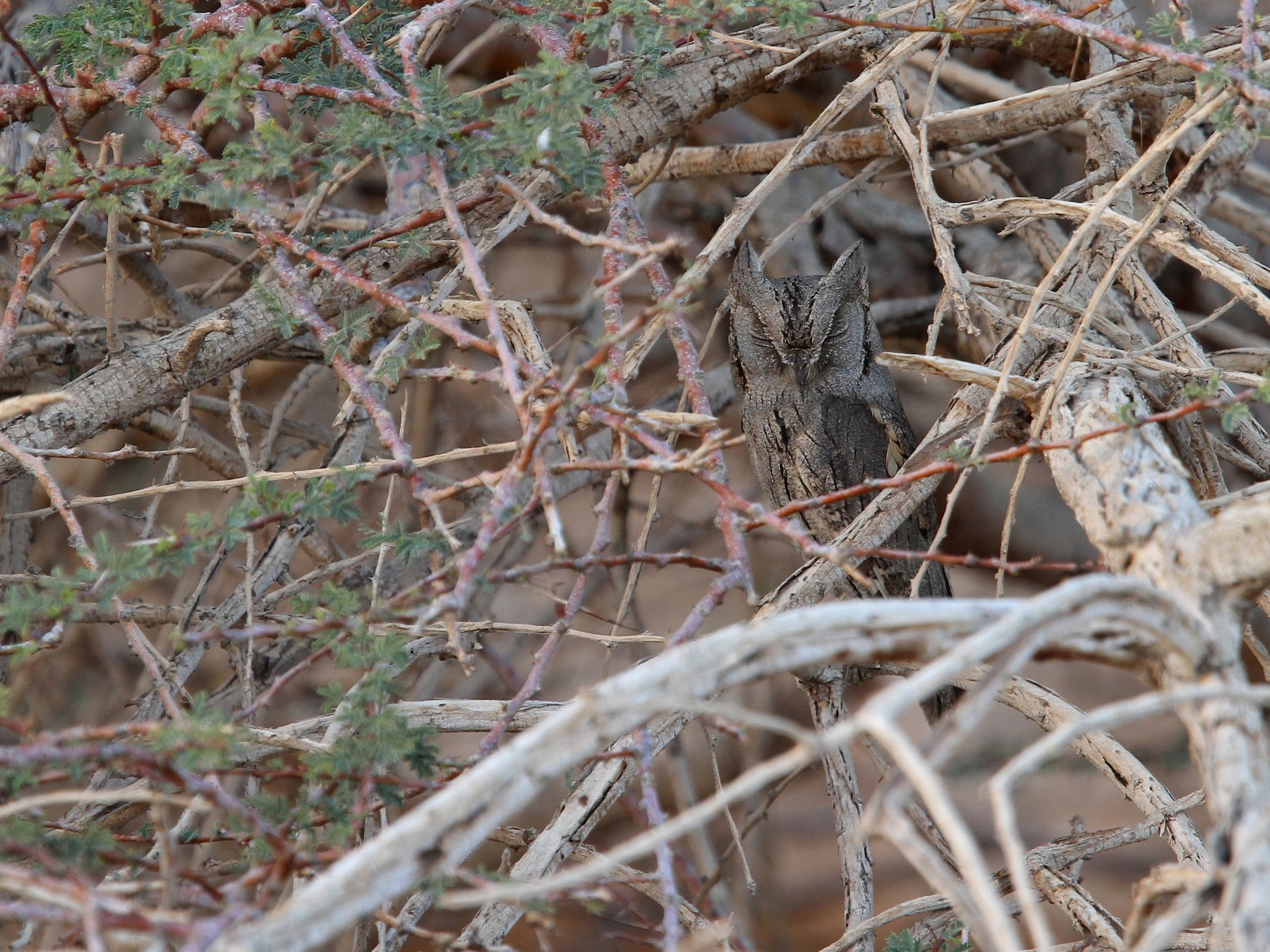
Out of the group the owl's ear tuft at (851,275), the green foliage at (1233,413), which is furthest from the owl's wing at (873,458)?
the green foliage at (1233,413)

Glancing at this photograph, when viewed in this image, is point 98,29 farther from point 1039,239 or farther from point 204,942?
point 1039,239

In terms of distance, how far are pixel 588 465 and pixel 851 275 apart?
1.75m

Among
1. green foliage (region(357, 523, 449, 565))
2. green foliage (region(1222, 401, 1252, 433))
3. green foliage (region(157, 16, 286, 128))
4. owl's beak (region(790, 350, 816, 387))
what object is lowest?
owl's beak (region(790, 350, 816, 387))

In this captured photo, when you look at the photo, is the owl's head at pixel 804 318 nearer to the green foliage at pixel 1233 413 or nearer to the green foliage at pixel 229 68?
the green foliage at pixel 1233 413

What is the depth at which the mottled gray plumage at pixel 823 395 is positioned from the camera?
9.21 ft

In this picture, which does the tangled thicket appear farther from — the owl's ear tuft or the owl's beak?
the owl's beak

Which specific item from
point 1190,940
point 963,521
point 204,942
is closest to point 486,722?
point 204,942

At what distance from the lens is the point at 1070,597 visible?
929mm

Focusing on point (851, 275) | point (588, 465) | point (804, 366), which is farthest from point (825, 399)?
point (588, 465)

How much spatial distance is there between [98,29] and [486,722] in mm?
1327

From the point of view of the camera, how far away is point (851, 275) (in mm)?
2807

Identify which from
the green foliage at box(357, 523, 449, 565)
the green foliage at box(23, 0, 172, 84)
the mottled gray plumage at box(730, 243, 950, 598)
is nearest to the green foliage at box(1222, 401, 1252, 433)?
the green foliage at box(357, 523, 449, 565)

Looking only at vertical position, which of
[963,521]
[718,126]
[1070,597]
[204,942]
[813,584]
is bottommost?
[963,521]

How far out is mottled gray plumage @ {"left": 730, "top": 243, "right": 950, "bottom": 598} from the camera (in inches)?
111
